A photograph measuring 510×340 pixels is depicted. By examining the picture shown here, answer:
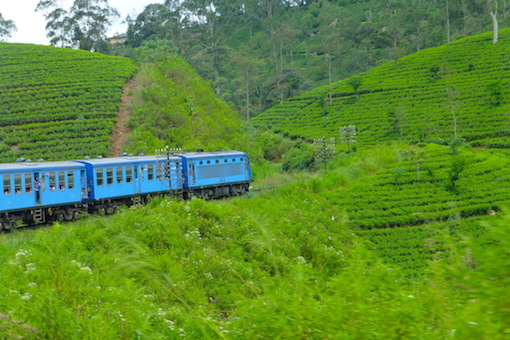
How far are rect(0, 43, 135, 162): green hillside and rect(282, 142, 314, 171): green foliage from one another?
1433cm

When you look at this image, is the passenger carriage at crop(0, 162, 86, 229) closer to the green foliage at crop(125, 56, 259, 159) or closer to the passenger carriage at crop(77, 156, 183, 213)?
the passenger carriage at crop(77, 156, 183, 213)

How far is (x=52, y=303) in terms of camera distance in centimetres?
525

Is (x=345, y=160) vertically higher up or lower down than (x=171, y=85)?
lower down

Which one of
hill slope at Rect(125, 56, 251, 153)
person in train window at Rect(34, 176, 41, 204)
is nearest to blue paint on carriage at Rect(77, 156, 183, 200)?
person in train window at Rect(34, 176, 41, 204)

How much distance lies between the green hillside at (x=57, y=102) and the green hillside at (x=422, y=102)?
20624 mm

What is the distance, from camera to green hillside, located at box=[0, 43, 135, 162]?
1468 inches

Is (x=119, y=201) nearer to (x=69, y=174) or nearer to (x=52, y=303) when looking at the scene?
(x=69, y=174)

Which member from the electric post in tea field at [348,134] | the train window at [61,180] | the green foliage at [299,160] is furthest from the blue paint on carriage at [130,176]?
the electric post in tea field at [348,134]

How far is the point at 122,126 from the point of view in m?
42.0

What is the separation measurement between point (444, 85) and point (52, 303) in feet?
182

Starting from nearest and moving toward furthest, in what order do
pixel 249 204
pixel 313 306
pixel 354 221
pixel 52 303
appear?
1. pixel 313 306
2. pixel 52 303
3. pixel 249 204
4. pixel 354 221

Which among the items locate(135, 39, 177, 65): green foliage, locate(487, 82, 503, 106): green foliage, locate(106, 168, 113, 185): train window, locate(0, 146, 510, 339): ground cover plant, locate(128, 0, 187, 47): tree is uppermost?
locate(128, 0, 187, 47): tree

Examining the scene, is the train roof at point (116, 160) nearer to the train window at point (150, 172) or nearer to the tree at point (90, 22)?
the train window at point (150, 172)

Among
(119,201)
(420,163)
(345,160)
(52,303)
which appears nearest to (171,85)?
(345,160)
